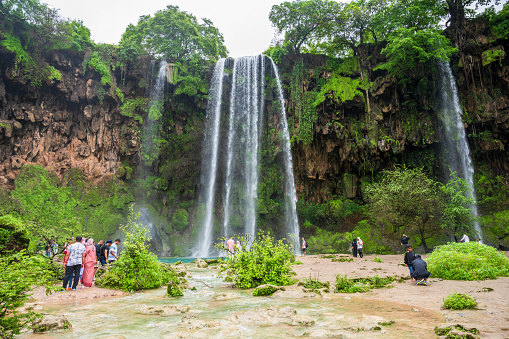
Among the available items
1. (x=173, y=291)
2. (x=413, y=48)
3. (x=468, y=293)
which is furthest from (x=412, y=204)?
(x=173, y=291)

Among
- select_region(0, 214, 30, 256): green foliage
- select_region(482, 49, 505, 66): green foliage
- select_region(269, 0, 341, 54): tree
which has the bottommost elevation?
select_region(0, 214, 30, 256): green foliage

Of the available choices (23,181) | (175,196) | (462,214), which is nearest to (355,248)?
(462,214)

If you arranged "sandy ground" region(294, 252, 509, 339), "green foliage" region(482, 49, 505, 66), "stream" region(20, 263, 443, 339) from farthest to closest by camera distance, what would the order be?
1. "green foliage" region(482, 49, 505, 66)
2. "stream" region(20, 263, 443, 339)
3. "sandy ground" region(294, 252, 509, 339)

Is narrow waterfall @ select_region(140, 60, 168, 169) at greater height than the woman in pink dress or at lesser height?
greater

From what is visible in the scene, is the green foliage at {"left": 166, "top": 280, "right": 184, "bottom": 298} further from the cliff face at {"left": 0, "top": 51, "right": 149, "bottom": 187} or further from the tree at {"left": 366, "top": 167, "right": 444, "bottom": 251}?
the cliff face at {"left": 0, "top": 51, "right": 149, "bottom": 187}

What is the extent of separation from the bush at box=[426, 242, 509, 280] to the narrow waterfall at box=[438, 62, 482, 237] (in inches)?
723

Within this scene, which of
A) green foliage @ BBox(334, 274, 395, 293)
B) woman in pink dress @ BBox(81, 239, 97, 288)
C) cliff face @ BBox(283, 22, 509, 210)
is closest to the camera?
green foliage @ BBox(334, 274, 395, 293)

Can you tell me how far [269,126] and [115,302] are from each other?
2509 centimetres

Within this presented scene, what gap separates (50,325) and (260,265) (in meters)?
6.01

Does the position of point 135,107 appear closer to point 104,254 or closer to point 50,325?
point 104,254

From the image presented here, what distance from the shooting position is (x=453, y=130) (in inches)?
1051

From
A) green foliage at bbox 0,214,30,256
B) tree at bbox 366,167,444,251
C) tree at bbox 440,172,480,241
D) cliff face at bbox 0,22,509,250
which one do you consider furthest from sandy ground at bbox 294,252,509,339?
cliff face at bbox 0,22,509,250

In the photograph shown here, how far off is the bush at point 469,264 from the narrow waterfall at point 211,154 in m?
20.7

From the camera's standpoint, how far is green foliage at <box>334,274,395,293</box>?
28.1 ft
